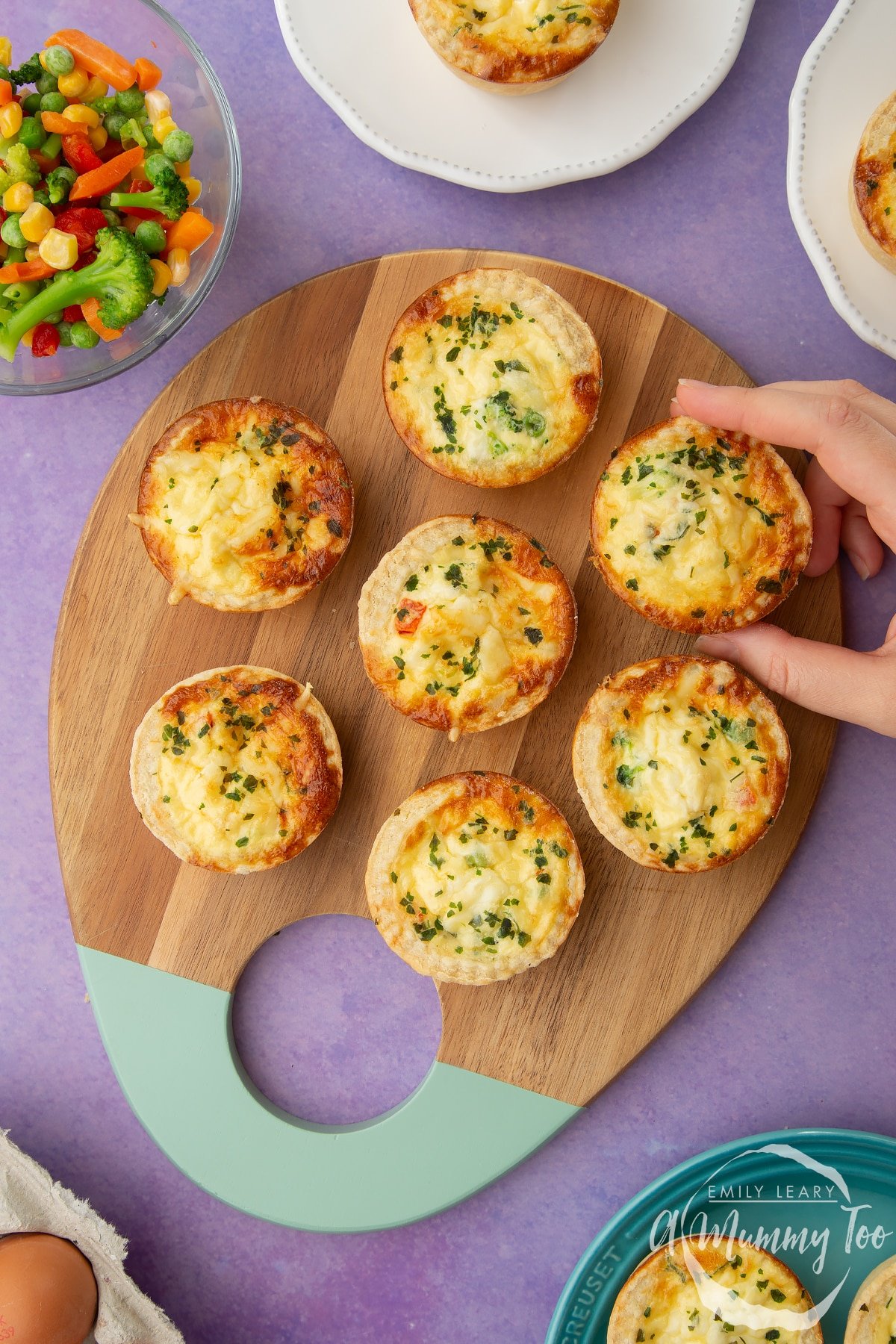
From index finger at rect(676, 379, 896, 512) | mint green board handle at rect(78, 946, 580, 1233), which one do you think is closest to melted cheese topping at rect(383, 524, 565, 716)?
index finger at rect(676, 379, 896, 512)

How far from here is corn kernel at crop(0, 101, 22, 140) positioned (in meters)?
3.58

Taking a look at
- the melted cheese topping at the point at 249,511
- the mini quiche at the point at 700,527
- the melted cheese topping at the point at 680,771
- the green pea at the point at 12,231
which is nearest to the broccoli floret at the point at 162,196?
the green pea at the point at 12,231

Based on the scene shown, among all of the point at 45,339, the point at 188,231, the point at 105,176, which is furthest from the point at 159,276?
the point at 45,339

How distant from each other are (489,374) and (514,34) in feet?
4.53

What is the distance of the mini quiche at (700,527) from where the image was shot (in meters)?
3.84

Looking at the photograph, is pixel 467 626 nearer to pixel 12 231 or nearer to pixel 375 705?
pixel 375 705

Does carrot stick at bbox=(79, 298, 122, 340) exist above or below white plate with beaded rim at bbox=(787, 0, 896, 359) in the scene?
below

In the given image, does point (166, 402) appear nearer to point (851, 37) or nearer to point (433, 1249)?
point (851, 37)

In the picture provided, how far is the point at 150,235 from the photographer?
12.4ft

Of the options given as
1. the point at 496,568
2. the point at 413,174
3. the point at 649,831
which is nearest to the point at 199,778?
the point at 496,568

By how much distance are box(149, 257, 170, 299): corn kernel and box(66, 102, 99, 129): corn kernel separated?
0.52m

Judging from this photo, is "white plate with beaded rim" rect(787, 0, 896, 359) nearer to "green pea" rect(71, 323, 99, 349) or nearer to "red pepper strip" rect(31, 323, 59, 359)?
"green pea" rect(71, 323, 99, 349)

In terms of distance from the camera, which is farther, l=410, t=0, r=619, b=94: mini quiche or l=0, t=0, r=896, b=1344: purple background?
l=0, t=0, r=896, b=1344: purple background

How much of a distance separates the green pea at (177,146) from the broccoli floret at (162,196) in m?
0.07
